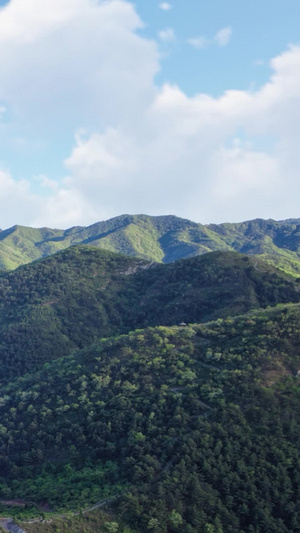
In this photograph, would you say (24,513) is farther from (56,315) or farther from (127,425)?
(56,315)

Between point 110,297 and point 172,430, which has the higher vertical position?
point 110,297

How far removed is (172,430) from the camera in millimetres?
45688

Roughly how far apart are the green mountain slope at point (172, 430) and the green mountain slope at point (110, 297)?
20447mm

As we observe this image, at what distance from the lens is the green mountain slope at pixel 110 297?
86.9m

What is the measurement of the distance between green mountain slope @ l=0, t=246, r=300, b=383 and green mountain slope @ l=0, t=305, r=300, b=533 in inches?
805

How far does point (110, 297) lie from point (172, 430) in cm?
6142

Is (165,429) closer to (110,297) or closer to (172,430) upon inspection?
(172,430)

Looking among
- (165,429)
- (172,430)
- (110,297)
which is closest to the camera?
(172,430)

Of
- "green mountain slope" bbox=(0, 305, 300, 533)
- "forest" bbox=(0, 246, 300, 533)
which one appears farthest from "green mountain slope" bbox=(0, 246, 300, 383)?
"green mountain slope" bbox=(0, 305, 300, 533)

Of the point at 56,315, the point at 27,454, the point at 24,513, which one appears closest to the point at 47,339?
the point at 56,315

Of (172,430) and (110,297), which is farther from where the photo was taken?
(110,297)

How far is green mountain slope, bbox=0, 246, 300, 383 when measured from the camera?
8688 centimetres

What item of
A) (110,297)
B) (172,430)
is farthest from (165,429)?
(110,297)

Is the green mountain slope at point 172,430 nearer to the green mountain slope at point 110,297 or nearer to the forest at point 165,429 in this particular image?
the forest at point 165,429
